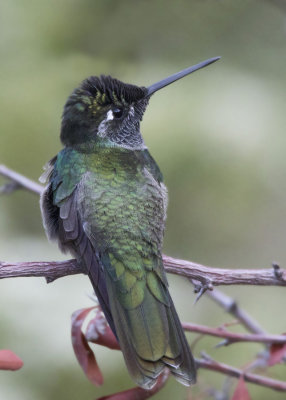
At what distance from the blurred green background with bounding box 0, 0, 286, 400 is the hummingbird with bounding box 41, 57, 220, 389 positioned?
98 cm

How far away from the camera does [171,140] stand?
13.5 feet

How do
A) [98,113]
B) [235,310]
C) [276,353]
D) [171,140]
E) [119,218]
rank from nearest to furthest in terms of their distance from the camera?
[276,353], [119,218], [235,310], [98,113], [171,140]

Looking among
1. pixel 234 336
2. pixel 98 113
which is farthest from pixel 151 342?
pixel 98 113

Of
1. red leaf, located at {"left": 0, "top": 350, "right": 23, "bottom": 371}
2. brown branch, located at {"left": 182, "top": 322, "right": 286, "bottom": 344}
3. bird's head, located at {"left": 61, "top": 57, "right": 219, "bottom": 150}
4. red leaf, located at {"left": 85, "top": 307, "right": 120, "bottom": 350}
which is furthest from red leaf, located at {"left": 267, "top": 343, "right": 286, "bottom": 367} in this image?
bird's head, located at {"left": 61, "top": 57, "right": 219, "bottom": 150}

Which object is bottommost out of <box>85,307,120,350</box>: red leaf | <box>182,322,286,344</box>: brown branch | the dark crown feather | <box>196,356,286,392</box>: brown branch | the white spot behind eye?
<box>196,356,286,392</box>: brown branch

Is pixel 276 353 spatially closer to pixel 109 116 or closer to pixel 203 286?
pixel 203 286

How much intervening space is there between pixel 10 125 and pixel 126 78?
86 centimetres

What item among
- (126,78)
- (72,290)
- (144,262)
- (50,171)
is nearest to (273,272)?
(144,262)

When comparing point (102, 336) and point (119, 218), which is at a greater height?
point (119, 218)

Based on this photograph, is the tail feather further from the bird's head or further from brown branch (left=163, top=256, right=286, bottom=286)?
the bird's head

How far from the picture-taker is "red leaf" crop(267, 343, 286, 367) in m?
2.30

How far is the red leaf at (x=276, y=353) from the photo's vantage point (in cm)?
230

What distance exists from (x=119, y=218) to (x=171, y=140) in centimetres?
166

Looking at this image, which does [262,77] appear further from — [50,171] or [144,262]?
[144,262]
